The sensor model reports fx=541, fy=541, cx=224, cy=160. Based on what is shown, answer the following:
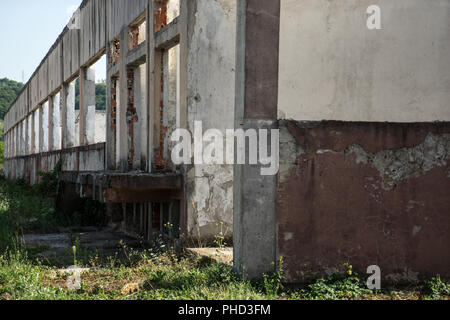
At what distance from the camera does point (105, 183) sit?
6.87m

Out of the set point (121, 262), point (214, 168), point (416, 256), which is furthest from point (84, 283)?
point (416, 256)

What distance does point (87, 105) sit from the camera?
44.8 feet

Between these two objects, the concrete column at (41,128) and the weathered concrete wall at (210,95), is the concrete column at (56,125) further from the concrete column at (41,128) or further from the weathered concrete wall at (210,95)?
the weathered concrete wall at (210,95)

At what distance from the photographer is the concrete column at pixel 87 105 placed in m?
13.4

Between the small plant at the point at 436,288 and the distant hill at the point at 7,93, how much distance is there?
64.1 m

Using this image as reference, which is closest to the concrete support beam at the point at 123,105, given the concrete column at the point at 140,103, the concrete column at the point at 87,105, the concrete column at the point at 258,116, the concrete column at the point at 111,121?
the concrete column at the point at 140,103

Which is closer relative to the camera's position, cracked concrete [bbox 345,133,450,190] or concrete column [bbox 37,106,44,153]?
cracked concrete [bbox 345,133,450,190]

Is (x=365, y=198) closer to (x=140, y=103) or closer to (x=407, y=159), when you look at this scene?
(x=407, y=159)

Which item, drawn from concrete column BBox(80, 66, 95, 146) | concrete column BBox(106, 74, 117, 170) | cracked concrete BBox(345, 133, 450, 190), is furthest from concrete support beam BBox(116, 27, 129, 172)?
cracked concrete BBox(345, 133, 450, 190)

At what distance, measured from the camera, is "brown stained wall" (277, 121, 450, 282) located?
493 centimetres

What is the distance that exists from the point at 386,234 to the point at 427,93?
1.37m

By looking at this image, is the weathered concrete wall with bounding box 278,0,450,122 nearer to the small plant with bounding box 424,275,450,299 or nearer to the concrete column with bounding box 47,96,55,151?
the small plant with bounding box 424,275,450,299

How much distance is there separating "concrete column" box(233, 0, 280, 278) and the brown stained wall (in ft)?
0.44

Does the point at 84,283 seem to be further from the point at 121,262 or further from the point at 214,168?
the point at 214,168
